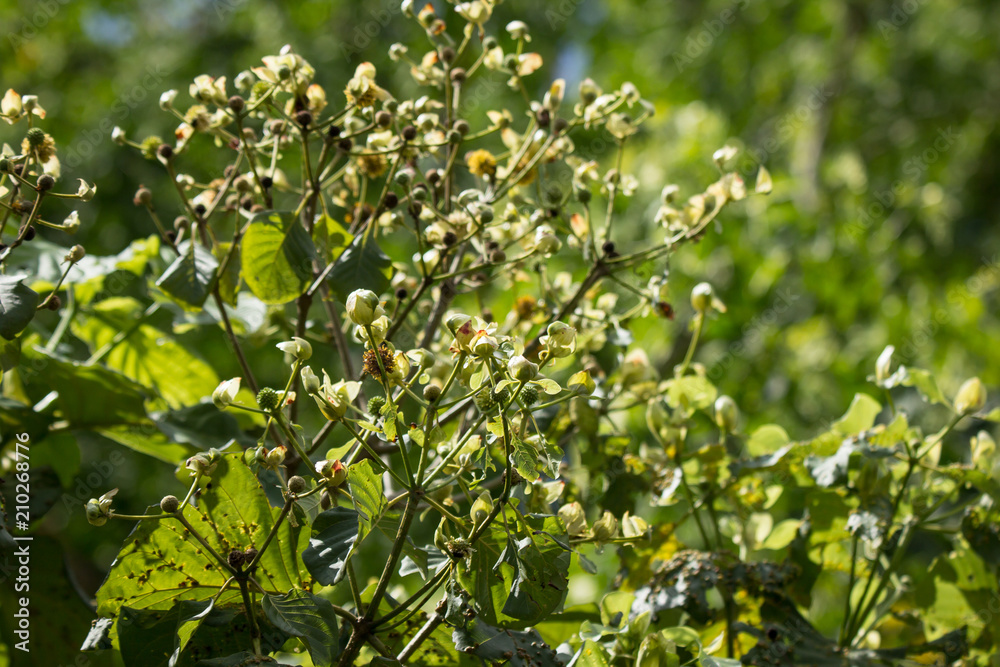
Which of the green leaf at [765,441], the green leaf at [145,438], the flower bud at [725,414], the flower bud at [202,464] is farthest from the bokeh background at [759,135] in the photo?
the flower bud at [202,464]

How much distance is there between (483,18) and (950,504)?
0.85 meters

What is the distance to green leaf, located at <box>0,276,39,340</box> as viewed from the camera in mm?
593

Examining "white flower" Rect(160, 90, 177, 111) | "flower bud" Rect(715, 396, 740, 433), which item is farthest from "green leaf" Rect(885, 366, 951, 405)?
"white flower" Rect(160, 90, 177, 111)

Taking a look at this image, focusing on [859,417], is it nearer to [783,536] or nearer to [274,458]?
[783,536]

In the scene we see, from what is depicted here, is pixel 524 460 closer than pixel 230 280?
Yes

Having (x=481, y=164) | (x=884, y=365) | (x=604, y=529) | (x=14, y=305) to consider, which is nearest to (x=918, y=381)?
(x=884, y=365)

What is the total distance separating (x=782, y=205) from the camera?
2.92 metres

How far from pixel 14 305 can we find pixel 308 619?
1.05ft

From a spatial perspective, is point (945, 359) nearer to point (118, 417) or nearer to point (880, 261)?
point (880, 261)

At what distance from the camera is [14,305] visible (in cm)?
60

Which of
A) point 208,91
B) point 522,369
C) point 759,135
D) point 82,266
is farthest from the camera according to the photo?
point 759,135

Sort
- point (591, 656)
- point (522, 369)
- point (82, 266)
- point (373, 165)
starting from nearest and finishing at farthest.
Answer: point (522, 369)
point (591, 656)
point (373, 165)
point (82, 266)

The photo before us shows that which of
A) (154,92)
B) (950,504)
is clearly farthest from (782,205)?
(154,92)

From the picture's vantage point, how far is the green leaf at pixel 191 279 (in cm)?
76
